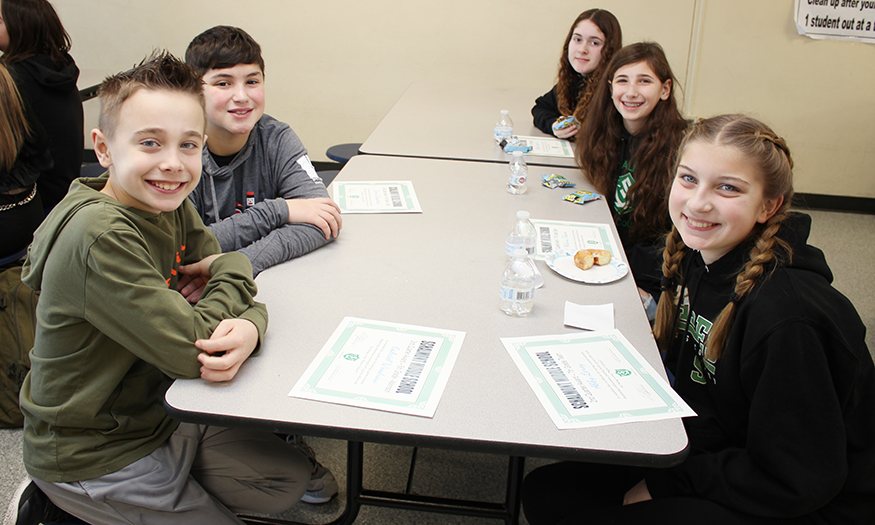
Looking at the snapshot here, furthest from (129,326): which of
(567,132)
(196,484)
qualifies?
(567,132)

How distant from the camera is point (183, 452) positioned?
1250 millimetres

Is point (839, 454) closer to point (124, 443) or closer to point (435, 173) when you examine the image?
point (124, 443)

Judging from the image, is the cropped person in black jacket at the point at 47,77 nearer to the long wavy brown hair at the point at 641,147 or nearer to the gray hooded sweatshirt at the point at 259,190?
the gray hooded sweatshirt at the point at 259,190

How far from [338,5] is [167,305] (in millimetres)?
3869

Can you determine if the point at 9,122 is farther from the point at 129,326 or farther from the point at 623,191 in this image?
the point at 623,191

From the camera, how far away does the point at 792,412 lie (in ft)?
3.45

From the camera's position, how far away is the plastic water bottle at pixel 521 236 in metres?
1.62

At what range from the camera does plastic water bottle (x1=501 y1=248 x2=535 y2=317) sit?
4.42ft

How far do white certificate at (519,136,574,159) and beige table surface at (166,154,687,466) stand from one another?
0.45m

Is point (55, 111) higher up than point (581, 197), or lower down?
higher up

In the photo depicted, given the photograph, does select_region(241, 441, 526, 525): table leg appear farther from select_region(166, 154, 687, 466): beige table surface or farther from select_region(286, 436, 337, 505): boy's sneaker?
select_region(166, 154, 687, 466): beige table surface

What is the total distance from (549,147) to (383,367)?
5.81ft

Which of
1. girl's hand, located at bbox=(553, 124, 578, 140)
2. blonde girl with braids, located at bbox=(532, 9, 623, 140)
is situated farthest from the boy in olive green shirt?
blonde girl with braids, located at bbox=(532, 9, 623, 140)

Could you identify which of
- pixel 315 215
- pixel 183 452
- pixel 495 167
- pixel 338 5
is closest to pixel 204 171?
pixel 315 215
